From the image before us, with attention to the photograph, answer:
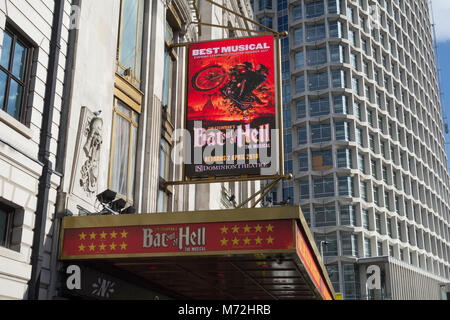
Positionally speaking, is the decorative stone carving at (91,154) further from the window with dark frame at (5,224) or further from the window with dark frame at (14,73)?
the window with dark frame at (5,224)

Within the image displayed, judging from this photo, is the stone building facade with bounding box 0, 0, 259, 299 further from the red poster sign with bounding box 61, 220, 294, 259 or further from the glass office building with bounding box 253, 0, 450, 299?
the glass office building with bounding box 253, 0, 450, 299

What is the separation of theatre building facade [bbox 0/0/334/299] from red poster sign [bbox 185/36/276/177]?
89.2 inches

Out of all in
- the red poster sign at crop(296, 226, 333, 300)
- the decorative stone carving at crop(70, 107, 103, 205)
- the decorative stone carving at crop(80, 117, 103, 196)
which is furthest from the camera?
the decorative stone carving at crop(80, 117, 103, 196)

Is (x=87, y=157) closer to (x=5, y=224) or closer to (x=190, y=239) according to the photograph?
(x=5, y=224)

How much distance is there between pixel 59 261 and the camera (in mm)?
12414

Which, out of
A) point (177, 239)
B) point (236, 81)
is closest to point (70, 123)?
point (177, 239)

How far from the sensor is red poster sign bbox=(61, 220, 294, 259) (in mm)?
11797

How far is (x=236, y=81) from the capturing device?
17.3m

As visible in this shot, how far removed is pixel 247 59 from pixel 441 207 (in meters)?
80.1

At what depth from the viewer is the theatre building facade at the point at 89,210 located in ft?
38.4

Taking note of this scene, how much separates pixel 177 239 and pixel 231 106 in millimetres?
6074

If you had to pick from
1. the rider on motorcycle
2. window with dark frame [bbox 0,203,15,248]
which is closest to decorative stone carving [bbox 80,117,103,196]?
window with dark frame [bbox 0,203,15,248]

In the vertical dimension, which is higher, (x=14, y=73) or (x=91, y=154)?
(x=14, y=73)

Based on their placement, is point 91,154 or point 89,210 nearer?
point 89,210
